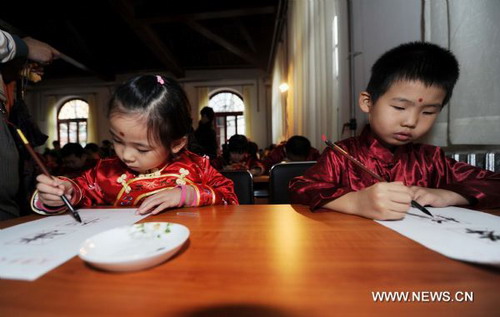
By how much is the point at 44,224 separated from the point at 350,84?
1.84m

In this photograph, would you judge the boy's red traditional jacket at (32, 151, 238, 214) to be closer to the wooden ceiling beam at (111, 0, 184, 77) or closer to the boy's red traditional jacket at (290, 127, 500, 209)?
the boy's red traditional jacket at (290, 127, 500, 209)

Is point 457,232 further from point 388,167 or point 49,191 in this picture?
point 49,191

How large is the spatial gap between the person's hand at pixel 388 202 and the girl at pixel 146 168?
1.58 ft

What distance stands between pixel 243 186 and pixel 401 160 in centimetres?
66

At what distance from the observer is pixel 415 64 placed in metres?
0.79

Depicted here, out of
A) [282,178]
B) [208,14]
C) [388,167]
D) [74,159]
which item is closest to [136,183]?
[282,178]

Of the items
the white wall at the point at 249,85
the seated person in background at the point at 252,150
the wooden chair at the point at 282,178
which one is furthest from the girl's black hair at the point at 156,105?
the white wall at the point at 249,85

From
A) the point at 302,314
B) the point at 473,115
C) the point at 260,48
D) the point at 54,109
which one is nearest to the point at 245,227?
the point at 302,314

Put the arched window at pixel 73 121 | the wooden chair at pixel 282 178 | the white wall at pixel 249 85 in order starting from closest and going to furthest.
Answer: the wooden chair at pixel 282 178, the white wall at pixel 249 85, the arched window at pixel 73 121

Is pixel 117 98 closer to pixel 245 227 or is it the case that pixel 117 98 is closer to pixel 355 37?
pixel 245 227

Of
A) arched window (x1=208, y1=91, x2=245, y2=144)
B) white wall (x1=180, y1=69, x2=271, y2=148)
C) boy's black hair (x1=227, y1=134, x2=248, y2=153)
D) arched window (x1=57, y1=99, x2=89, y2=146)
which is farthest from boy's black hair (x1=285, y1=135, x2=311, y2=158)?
arched window (x1=57, y1=99, x2=89, y2=146)

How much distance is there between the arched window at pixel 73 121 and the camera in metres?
9.63

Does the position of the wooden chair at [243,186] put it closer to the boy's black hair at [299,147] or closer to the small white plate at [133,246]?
the small white plate at [133,246]

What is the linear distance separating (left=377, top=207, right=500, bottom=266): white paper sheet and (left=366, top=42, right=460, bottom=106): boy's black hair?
392 millimetres
